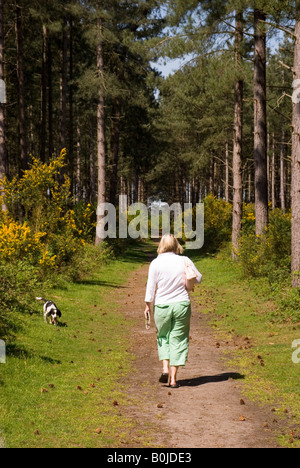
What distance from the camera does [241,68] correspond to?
60.9 ft

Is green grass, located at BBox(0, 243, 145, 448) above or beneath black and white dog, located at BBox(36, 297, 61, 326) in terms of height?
beneath

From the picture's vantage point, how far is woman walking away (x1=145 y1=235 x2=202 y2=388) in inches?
292

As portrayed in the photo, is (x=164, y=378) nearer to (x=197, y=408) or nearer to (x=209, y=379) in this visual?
(x=209, y=379)

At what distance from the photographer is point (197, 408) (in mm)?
6617

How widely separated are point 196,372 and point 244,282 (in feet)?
28.2

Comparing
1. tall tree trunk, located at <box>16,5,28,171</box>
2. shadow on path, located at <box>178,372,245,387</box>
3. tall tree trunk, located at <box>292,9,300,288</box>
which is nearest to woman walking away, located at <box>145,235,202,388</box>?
shadow on path, located at <box>178,372,245,387</box>

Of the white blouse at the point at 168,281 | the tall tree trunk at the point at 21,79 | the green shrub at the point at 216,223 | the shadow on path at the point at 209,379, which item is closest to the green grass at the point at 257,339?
the shadow on path at the point at 209,379

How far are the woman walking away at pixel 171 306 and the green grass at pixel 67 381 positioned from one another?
86cm

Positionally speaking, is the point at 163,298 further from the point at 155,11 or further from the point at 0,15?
the point at 155,11

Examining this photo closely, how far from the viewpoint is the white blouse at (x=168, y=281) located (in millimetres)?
7461

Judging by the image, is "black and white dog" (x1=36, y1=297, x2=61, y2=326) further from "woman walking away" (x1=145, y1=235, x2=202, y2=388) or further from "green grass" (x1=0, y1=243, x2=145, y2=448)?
"woman walking away" (x1=145, y1=235, x2=202, y2=388)

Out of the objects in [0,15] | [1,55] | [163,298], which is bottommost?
[163,298]

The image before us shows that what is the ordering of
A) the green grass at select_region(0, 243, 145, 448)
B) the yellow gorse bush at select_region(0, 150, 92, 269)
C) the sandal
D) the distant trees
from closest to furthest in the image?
the green grass at select_region(0, 243, 145, 448) < the sandal < the yellow gorse bush at select_region(0, 150, 92, 269) < the distant trees
